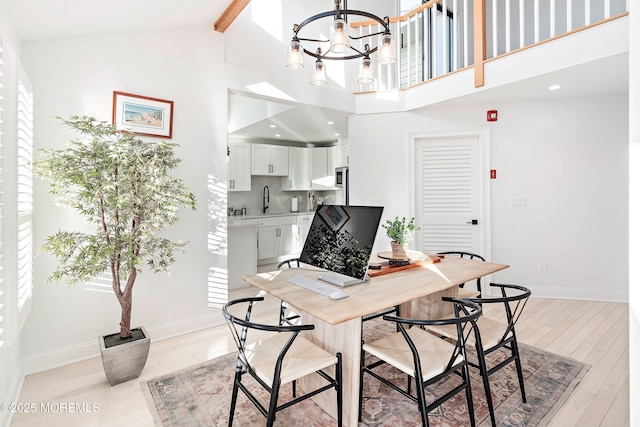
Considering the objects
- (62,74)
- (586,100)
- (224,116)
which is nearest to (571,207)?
(586,100)

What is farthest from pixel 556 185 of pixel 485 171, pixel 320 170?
pixel 320 170

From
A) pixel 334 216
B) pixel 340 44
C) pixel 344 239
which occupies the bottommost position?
pixel 344 239

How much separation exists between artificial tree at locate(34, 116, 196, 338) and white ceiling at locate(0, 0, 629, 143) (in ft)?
2.09

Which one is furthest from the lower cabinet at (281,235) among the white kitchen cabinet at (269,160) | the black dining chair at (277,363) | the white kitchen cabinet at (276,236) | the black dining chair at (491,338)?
the black dining chair at (491,338)

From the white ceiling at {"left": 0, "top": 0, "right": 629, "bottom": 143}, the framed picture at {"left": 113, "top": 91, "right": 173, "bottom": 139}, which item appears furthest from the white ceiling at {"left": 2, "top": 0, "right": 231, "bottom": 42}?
the framed picture at {"left": 113, "top": 91, "right": 173, "bottom": 139}

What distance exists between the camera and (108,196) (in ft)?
7.04

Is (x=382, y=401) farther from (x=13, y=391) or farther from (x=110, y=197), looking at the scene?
(x=13, y=391)

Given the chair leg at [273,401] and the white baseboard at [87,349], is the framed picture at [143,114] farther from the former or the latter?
the chair leg at [273,401]

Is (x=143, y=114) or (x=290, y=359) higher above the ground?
(x=143, y=114)

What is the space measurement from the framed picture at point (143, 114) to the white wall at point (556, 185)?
263 centimetres

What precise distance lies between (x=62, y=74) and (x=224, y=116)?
4.08 ft

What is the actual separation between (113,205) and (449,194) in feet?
11.8

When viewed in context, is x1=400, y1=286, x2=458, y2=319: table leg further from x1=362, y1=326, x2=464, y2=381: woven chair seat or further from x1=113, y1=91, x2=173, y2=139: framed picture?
x1=113, y1=91, x2=173, y2=139: framed picture

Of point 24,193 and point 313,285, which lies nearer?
point 313,285
